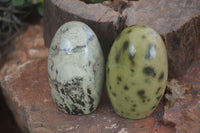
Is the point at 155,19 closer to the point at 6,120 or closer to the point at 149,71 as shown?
the point at 149,71

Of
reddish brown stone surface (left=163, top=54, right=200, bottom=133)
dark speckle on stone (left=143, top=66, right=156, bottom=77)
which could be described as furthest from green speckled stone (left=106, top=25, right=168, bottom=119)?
reddish brown stone surface (left=163, top=54, right=200, bottom=133)

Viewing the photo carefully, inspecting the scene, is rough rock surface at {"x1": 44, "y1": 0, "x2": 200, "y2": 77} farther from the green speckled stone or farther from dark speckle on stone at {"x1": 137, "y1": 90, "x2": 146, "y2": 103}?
dark speckle on stone at {"x1": 137, "y1": 90, "x2": 146, "y2": 103}

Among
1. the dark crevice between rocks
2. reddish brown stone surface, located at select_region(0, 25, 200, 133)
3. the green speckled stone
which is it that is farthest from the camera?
the dark crevice between rocks

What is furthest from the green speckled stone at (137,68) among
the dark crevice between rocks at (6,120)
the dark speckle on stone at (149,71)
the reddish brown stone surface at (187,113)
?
the dark crevice between rocks at (6,120)

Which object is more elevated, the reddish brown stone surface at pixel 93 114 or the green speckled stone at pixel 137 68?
the green speckled stone at pixel 137 68

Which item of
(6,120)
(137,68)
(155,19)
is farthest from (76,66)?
(6,120)

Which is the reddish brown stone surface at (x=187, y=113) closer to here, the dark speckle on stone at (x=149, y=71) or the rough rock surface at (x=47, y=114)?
the rough rock surface at (x=47, y=114)
